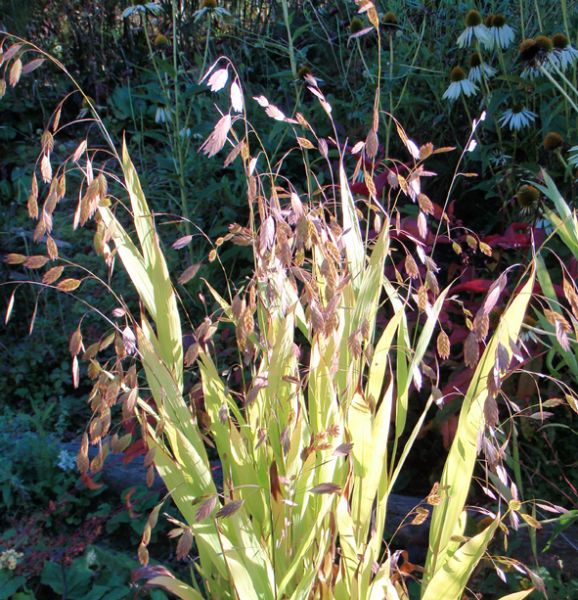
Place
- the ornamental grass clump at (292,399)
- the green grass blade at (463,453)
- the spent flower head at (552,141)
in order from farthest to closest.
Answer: the spent flower head at (552,141) → the green grass blade at (463,453) → the ornamental grass clump at (292,399)

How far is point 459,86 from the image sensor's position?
105 inches

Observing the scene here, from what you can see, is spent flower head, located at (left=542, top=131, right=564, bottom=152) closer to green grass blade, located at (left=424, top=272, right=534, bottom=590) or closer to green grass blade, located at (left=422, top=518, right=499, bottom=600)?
green grass blade, located at (left=424, top=272, right=534, bottom=590)

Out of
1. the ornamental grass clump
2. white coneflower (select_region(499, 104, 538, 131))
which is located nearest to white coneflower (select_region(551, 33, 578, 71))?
white coneflower (select_region(499, 104, 538, 131))

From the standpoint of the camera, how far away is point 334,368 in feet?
3.76

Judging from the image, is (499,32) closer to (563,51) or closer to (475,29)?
(475,29)

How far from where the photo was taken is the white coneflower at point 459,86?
262 cm

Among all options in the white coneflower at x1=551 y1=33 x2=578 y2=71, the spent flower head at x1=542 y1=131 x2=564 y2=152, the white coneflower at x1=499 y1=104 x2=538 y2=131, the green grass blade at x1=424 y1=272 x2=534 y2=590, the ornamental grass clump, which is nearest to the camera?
the ornamental grass clump

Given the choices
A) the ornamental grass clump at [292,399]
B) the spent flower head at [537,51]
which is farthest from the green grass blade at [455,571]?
the spent flower head at [537,51]

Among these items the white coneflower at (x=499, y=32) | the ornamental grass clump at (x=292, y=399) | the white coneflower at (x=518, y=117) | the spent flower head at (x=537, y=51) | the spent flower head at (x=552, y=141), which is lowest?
the ornamental grass clump at (x=292, y=399)

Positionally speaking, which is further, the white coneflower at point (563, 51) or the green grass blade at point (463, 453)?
the white coneflower at point (563, 51)

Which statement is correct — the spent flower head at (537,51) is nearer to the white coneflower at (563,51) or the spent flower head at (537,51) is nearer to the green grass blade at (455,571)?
the white coneflower at (563,51)

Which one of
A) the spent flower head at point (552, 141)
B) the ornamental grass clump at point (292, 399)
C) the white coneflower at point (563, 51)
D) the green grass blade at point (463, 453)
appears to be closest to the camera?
the ornamental grass clump at point (292, 399)

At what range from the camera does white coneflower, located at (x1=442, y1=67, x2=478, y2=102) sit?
262 centimetres

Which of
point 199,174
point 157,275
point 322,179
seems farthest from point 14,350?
point 157,275
